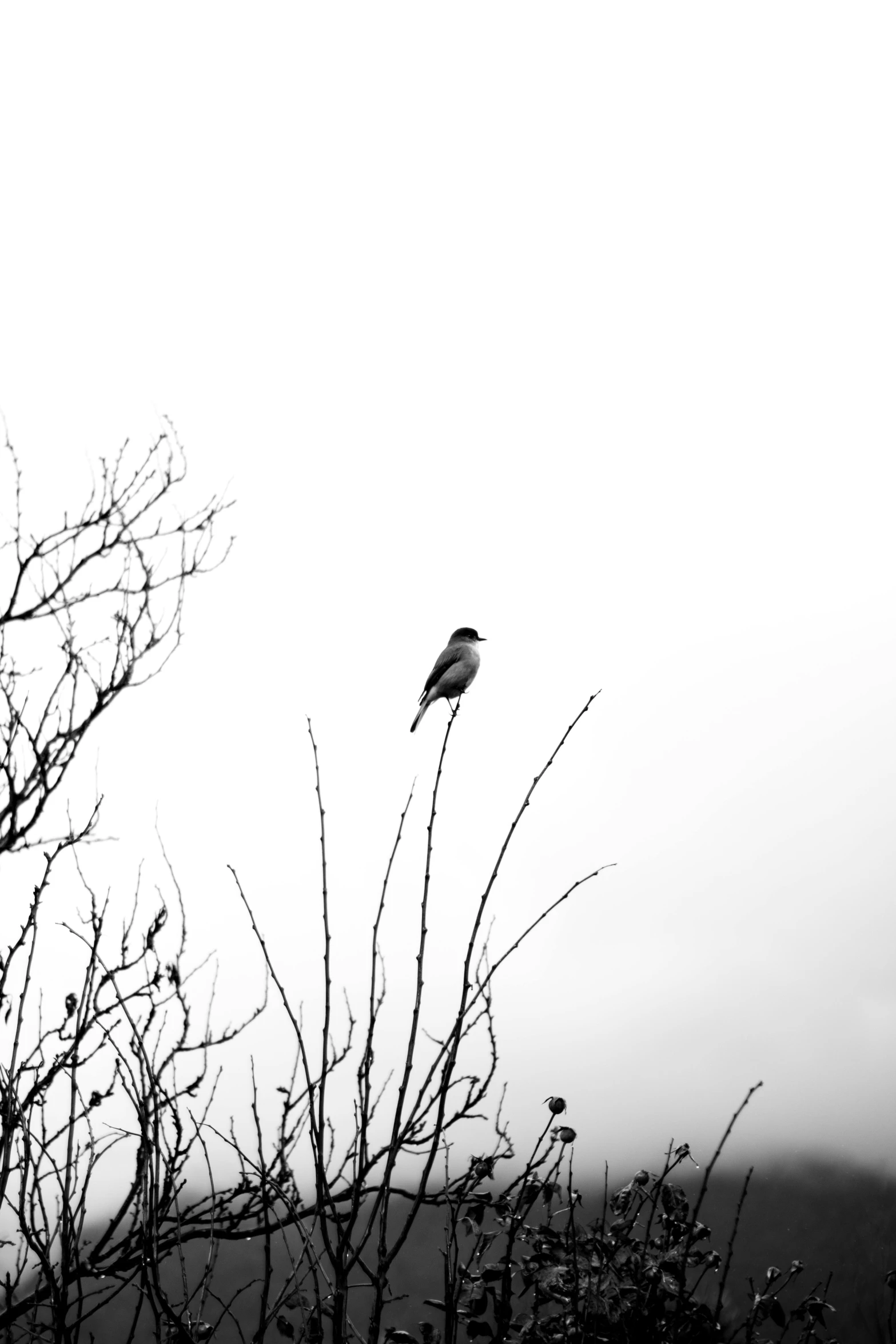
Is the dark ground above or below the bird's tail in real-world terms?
below

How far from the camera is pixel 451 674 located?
30.0ft

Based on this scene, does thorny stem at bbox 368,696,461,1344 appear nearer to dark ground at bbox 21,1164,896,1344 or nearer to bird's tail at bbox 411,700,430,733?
dark ground at bbox 21,1164,896,1344

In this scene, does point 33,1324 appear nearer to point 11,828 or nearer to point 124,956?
point 124,956

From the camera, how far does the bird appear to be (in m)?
9.15

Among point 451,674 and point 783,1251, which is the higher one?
point 451,674

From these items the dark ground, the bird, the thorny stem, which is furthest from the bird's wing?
the thorny stem

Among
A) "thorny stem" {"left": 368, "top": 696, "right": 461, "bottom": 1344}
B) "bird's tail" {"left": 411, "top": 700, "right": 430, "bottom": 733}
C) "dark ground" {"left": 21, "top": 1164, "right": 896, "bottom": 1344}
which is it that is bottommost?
"dark ground" {"left": 21, "top": 1164, "right": 896, "bottom": 1344}

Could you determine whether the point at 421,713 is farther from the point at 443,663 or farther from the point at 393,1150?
the point at 393,1150

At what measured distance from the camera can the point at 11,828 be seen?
4.48m

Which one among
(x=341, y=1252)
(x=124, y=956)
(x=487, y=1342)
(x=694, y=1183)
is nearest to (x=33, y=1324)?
(x=341, y=1252)

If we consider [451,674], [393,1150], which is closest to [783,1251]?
[393,1150]

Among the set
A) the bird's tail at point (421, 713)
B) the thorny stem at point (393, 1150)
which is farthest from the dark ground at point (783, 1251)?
the bird's tail at point (421, 713)

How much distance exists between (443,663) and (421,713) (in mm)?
654

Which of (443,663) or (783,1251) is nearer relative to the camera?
(783,1251)
